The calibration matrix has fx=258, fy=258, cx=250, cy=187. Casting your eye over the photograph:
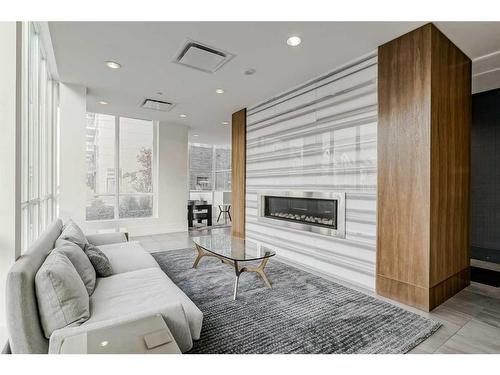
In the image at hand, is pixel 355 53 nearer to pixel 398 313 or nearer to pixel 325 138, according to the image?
pixel 325 138

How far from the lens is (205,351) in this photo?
67.5 inches

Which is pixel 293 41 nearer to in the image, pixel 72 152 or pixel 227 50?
pixel 227 50

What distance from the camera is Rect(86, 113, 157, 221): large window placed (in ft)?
18.5

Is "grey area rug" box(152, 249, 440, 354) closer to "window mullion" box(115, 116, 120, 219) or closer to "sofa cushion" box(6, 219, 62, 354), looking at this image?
"sofa cushion" box(6, 219, 62, 354)

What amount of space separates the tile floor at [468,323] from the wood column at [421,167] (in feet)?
0.34

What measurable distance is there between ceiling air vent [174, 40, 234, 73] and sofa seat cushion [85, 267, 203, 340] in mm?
2288

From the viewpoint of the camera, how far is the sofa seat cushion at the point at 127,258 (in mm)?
2463

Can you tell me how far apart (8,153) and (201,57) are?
209cm

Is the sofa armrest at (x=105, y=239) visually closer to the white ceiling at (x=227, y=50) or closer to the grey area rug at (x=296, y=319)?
the grey area rug at (x=296, y=319)

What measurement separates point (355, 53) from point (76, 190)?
4222 millimetres

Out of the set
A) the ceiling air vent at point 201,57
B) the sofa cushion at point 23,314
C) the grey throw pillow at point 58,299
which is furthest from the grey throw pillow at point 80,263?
the ceiling air vent at point 201,57

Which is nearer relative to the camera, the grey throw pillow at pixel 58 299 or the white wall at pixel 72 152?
the grey throw pillow at pixel 58 299

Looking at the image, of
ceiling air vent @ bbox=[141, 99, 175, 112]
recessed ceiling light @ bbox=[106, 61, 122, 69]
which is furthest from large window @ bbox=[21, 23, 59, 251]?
ceiling air vent @ bbox=[141, 99, 175, 112]

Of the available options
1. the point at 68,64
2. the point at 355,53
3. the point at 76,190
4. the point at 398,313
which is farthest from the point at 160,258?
the point at 355,53
